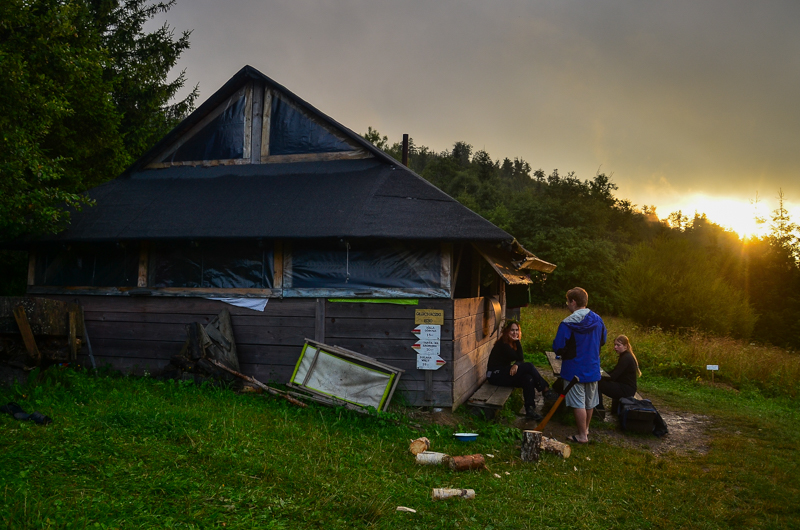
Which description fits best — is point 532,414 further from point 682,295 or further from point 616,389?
point 682,295

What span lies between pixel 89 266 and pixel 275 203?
149 inches

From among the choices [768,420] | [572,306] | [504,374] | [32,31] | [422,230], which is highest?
[32,31]

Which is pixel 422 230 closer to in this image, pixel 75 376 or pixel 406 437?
pixel 406 437

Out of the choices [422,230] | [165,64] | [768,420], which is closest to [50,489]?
[422,230]

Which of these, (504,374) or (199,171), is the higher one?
(199,171)

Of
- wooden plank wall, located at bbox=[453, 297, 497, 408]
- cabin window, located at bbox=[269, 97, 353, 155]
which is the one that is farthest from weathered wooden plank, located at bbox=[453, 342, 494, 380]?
cabin window, located at bbox=[269, 97, 353, 155]

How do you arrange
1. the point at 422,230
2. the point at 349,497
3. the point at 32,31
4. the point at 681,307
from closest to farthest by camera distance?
the point at 349,497 < the point at 422,230 < the point at 32,31 < the point at 681,307

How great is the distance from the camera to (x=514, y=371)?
8.78 meters

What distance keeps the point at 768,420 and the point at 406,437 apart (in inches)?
275

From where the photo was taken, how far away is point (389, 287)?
820 centimetres

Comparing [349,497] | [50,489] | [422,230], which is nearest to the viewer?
[50,489]

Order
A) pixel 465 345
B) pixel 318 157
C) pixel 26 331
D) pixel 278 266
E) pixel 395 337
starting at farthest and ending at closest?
pixel 318 157, pixel 465 345, pixel 278 266, pixel 395 337, pixel 26 331

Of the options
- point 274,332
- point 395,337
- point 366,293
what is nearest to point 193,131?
point 274,332

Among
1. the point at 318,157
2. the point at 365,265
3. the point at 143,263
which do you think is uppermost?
the point at 318,157
